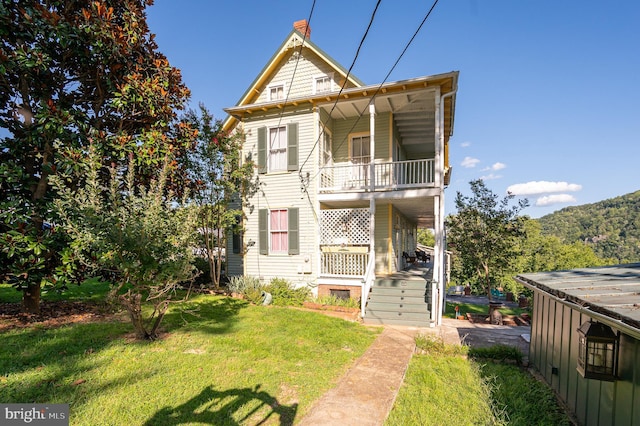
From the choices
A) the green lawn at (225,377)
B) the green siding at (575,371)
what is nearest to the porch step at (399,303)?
the green lawn at (225,377)

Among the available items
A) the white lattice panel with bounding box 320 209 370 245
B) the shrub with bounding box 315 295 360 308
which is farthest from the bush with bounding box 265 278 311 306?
the white lattice panel with bounding box 320 209 370 245

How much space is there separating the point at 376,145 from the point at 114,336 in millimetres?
→ 9686

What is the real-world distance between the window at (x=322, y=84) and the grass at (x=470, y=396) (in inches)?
382

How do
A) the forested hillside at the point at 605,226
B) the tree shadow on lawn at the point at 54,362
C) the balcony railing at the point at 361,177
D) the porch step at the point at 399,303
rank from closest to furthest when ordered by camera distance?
the tree shadow on lawn at the point at 54,362
the porch step at the point at 399,303
the balcony railing at the point at 361,177
the forested hillside at the point at 605,226

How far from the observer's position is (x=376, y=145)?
36.8 ft

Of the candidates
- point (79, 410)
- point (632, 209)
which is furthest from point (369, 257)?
point (632, 209)

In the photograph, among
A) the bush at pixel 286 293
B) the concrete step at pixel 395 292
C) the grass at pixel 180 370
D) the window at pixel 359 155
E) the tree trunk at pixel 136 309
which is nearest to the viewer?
the grass at pixel 180 370

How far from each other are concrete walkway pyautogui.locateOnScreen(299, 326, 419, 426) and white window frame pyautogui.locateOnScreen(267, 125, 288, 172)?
23.5 ft

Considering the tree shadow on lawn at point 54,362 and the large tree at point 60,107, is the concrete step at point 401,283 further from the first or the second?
the large tree at point 60,107

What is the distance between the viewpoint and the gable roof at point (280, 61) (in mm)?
10984

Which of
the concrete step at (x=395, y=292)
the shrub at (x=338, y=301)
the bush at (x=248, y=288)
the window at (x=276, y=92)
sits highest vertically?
the window at (x=276, y=92)

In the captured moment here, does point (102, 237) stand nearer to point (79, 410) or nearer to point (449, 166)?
point (79, 410)

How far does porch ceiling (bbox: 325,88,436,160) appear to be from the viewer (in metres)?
9.80

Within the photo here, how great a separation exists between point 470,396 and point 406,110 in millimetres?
9208
